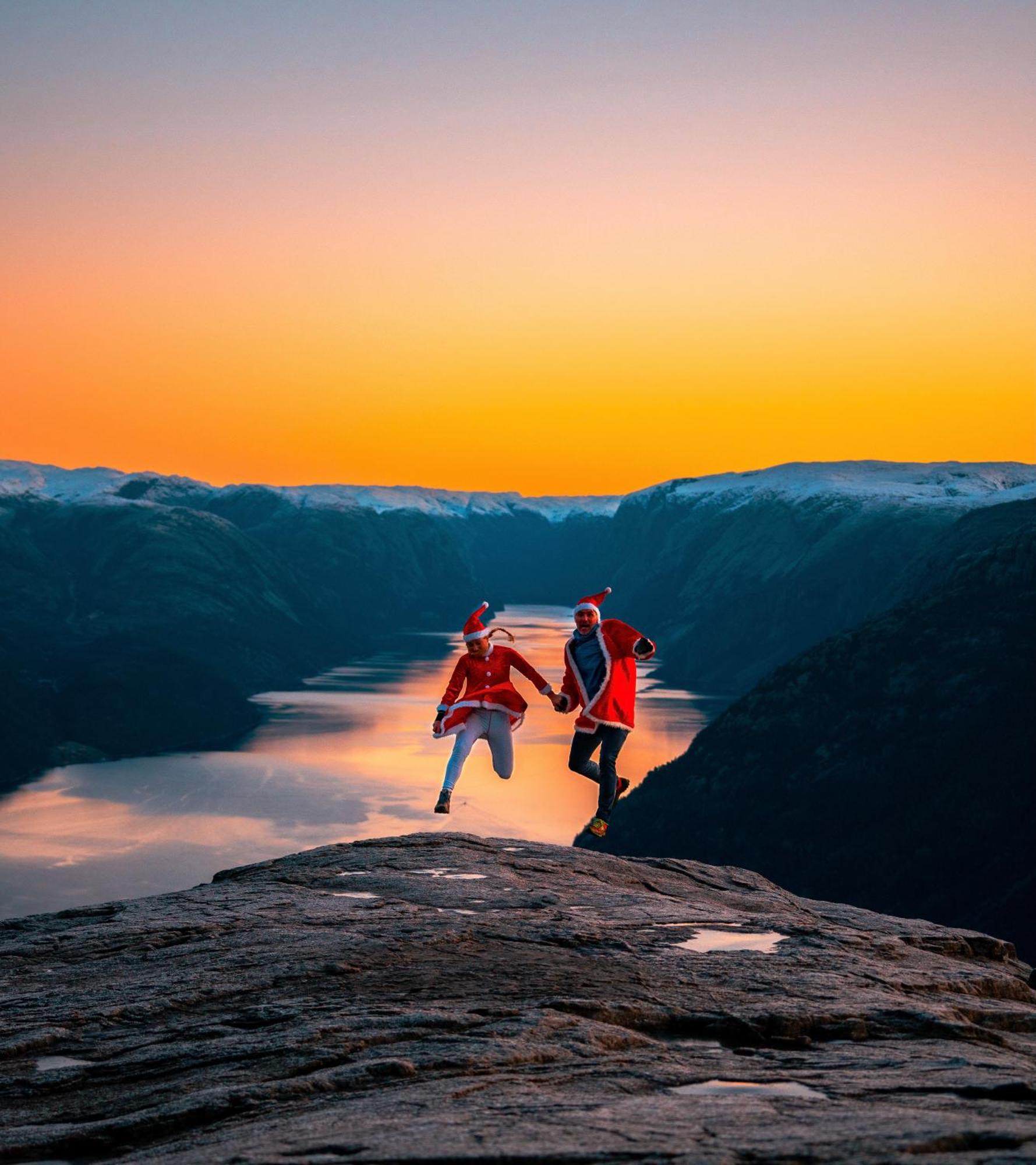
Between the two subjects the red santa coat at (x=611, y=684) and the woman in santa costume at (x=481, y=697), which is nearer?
the red santa coat at (x=611, y=684)

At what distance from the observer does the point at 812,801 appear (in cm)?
12594

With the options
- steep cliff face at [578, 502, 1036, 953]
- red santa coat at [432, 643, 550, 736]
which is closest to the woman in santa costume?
red santa coat at [432, 643, 550, 736]

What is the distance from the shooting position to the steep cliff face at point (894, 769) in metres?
110

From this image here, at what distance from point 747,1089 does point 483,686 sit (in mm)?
10210

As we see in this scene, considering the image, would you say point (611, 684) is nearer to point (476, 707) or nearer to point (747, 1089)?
point (476, 707)

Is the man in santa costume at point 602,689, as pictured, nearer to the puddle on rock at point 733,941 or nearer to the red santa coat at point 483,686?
the red santa coat at point 483,686

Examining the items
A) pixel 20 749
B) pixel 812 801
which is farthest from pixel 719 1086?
pixel 20 749

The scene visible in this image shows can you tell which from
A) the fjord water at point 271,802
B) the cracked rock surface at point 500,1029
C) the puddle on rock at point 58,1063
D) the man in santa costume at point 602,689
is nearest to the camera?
the cracked rock surface at point 500,1029

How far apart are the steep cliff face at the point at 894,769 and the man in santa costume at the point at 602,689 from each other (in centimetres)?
8770

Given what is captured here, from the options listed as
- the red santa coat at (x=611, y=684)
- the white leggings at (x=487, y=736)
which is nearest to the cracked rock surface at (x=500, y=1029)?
the white leggings at (x=487, y=736)

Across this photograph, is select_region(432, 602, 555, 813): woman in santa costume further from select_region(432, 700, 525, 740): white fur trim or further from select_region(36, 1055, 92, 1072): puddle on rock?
select_region(36, 1055, 92, 1072): puddle on rock

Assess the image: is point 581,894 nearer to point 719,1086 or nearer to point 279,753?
point 719,1086

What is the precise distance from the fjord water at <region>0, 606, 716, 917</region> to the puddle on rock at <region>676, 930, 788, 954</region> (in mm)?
83745

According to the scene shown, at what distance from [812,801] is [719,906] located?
378 feet
